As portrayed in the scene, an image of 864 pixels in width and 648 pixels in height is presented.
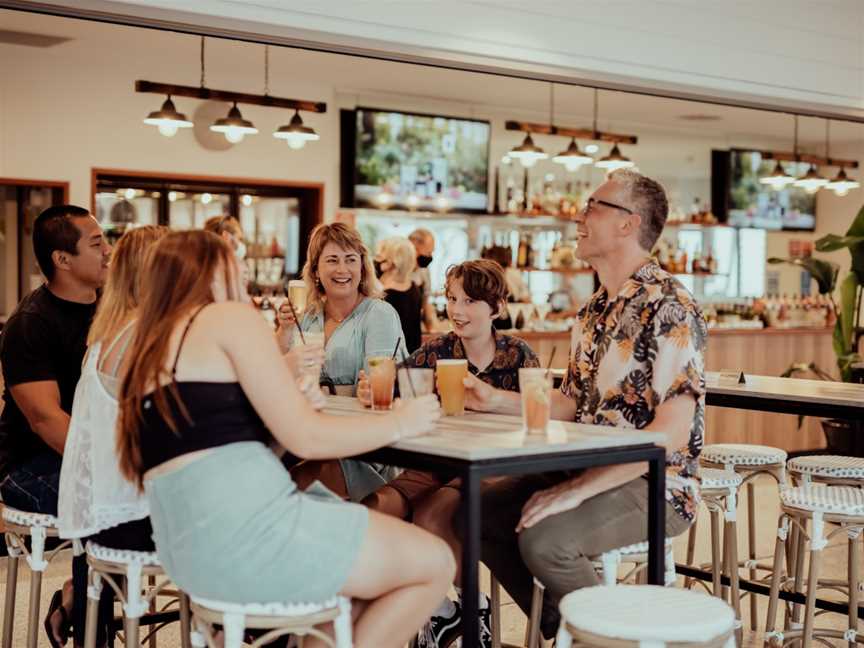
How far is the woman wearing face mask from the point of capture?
21.1ft

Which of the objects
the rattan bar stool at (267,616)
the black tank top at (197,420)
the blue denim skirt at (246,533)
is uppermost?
the black tank top at (197,420)

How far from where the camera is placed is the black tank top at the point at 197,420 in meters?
2.44

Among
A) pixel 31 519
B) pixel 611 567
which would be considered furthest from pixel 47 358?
pixel 611 567

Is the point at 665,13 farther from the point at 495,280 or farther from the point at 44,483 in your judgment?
the point at 44,483

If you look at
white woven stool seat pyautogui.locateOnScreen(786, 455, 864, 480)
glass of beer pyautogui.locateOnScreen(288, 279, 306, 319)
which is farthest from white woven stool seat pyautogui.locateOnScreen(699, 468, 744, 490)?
glass of beer pyautogui.locateOnScreen(288, 279, 306, 319)

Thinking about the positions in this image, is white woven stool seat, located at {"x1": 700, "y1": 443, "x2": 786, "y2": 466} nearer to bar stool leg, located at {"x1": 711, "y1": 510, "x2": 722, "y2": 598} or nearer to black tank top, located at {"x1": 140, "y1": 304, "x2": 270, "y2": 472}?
bar stool leg, located at {"x1": 711, "y1": 510, "x2": 722, "y2": 598}

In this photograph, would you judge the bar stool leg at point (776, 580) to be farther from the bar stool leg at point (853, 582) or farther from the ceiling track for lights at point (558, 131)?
the ceiling track for lights at point (558, 131)

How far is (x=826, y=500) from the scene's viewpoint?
3668mm

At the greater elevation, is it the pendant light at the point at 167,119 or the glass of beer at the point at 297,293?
the pendant light at the point at 167,119

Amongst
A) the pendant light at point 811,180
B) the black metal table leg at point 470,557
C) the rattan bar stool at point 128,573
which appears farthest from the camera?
the pendant light at point 811,180

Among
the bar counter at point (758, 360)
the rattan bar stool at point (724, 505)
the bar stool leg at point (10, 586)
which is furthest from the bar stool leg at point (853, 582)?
the bar counter at point (758, 360)

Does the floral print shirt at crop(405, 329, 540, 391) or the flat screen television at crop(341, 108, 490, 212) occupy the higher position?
the flat screen television at crop(341, 108, 490, 212)

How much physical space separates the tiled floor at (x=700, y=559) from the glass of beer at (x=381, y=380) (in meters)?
1.60

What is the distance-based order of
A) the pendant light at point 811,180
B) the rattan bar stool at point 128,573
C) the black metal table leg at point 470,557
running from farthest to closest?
the pendant light at point 811,180
the rattan bar stool at point 128,573
the black metal table leg at point 470,557
